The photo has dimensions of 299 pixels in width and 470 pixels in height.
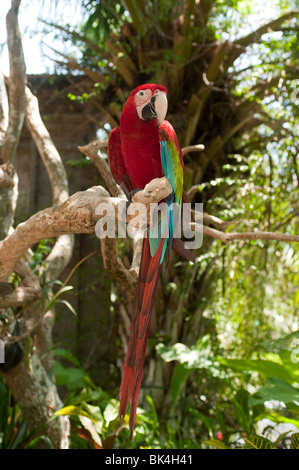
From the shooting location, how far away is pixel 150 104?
1161 millimetres

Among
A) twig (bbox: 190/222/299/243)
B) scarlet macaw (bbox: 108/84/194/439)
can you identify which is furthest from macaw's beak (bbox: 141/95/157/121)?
twig (bbox: 190/222/299/243)

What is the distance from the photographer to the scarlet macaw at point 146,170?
45.0 inches

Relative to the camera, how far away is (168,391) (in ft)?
7.37

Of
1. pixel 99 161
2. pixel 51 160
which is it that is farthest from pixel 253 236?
pixel 51 160

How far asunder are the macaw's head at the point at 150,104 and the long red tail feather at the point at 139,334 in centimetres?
33

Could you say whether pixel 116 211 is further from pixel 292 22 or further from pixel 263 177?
pixel 292 22

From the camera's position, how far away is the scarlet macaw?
1144 mm

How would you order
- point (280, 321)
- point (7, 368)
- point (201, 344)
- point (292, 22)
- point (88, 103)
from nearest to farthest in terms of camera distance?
point (7, 368) < point (201, 344) < point (292, 22) < point (280, 321) < point (88, 103)

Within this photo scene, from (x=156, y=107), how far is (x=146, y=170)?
17cm

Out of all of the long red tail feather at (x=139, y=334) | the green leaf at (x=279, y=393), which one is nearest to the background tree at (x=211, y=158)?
the green leaf at (x=279, y=393)

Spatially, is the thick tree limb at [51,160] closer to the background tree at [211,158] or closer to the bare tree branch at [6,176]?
the background tree at [211,158]

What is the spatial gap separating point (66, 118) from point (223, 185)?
127 centimetres
